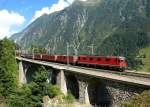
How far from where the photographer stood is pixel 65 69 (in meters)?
57.3

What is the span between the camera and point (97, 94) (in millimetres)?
49875

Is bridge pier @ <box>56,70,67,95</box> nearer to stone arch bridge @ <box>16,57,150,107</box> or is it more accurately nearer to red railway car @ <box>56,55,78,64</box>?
stone arch bridge @ <box>16,57,150,107</box>

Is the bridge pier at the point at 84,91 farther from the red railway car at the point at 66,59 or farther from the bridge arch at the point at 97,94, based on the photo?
the red railway car at the point at 66,59

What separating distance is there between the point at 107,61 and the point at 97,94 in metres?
8.43

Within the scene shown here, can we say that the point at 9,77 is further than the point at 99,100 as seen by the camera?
Yes

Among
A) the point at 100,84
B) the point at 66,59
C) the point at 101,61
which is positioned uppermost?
the point at 66,59

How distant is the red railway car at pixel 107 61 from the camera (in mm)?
53025

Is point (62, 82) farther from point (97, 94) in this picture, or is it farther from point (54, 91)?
point (97, 94)

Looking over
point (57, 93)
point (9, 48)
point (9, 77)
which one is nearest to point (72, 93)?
point (57, 93)

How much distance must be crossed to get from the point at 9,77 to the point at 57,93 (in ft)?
83.9

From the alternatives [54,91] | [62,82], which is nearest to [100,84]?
[54,91]

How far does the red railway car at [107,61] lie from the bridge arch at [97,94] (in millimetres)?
5136

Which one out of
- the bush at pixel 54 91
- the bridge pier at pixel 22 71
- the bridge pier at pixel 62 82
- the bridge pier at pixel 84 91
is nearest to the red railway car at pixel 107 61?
the bridge pier at pixel 62 82

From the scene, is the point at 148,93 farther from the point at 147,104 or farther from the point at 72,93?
the point at 72,93
